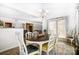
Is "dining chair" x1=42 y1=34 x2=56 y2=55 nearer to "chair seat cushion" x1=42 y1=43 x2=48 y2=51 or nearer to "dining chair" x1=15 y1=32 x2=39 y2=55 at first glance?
"chair seat cushion" x1=42 y1=43 x2=48 y2=51

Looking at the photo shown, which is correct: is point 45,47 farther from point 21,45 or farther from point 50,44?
point 21,45

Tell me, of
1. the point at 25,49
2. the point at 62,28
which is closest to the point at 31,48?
the point at 25,49

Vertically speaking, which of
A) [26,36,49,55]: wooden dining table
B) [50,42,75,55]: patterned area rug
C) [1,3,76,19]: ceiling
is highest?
[1,3,76,19]: ceiling

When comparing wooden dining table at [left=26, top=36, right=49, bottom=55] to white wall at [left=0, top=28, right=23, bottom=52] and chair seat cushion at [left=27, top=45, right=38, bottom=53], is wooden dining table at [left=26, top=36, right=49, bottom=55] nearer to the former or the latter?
chair seat cushion at [left=27, top=45, right=38, bottom=53]

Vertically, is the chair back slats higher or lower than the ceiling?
lower

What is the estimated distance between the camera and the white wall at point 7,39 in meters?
1.62

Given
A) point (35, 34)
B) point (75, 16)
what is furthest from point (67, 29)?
point (35, 34)

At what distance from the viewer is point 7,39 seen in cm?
163

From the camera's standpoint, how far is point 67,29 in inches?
65.3

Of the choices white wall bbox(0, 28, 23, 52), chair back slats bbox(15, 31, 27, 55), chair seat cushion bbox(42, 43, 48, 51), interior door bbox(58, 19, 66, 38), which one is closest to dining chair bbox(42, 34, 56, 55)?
chair seat cushion bbox(42, 43, 48, 51)

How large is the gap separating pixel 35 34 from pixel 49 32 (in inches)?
8.5

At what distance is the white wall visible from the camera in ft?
5.33

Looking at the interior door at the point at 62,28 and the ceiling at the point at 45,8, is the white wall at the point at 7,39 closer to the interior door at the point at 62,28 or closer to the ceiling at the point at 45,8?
the ceiling at the point at 45,8
